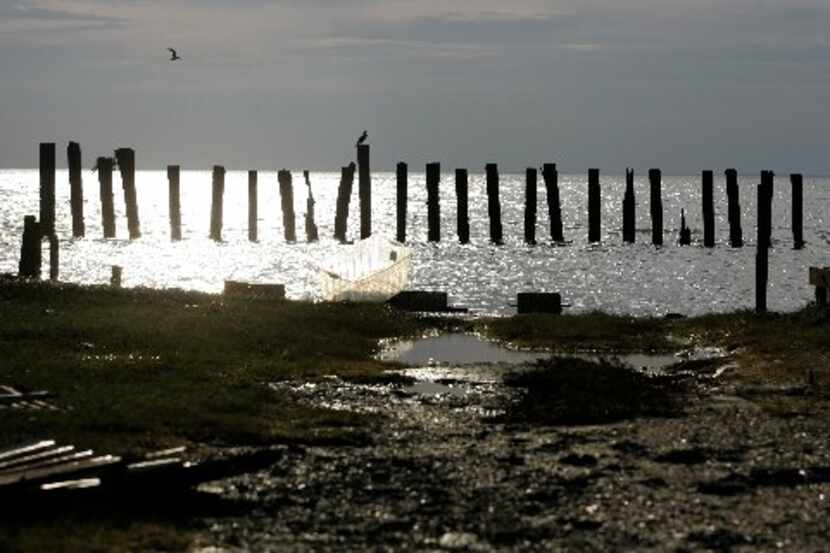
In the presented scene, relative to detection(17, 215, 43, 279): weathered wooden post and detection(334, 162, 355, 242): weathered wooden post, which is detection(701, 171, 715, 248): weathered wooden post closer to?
detection(334, 162, 355, 242): weathered wooden post

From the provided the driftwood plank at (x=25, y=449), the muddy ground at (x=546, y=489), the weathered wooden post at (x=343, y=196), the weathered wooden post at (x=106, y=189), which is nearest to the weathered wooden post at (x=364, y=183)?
the weathered wooden post at (x=343, y=196)

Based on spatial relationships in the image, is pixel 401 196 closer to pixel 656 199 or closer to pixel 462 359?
pixel 656 199

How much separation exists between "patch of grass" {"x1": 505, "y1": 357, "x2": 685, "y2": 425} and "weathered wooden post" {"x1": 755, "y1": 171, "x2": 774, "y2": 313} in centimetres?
1087

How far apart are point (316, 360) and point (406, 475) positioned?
909 centimetres

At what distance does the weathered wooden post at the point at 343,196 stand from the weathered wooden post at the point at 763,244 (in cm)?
1436

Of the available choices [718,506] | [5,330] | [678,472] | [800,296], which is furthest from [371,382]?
[800,296]

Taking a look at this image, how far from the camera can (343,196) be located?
58.0m

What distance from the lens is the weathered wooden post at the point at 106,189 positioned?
5375 centimetres

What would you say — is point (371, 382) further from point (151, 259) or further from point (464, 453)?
point (151, 259)

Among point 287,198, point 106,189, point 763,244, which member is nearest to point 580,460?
point 763,244

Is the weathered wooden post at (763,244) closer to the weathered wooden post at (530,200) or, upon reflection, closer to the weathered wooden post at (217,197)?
the weathered wooden post at (530,200)

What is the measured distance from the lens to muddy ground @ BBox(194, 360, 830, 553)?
10797mm

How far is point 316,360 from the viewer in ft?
72.0

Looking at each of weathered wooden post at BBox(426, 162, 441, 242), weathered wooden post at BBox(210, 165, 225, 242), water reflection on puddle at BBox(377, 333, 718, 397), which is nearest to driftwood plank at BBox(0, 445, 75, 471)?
water reflection on puddle at BBox(377, 333, 718, 397)
